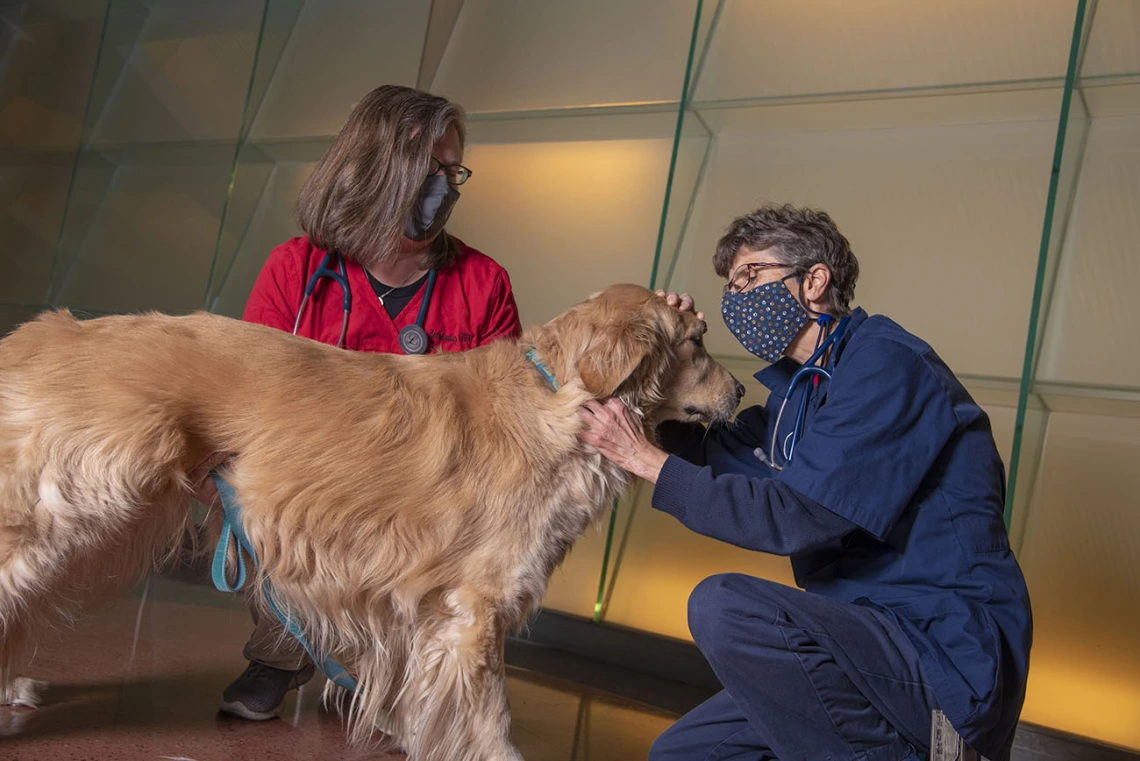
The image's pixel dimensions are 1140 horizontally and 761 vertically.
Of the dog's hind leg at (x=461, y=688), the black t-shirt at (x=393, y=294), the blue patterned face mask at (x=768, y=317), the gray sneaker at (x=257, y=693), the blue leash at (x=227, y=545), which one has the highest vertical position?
the blue patterned face mask at (x=768, y=317)

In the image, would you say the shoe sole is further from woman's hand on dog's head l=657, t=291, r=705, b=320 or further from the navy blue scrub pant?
woman's hand on dog's head l=657, t=291, r=705, b=320

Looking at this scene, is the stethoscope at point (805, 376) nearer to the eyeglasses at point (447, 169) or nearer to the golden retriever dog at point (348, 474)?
the golden retriever dog at point (348, 474)

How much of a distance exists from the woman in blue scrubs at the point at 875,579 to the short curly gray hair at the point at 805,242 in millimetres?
219

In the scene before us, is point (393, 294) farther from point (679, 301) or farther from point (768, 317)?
point (768, 317)

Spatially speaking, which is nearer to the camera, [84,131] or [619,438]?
[619,438]

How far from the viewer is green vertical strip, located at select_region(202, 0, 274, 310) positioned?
5.29m

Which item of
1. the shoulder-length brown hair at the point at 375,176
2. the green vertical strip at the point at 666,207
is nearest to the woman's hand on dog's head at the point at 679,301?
the shoulder-length brown hair at the point at 375,176

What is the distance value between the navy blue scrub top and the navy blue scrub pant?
0.08m

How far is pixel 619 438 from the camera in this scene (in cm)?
220

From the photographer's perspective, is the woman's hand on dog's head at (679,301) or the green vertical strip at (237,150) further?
the green vertical strip at (237,150)

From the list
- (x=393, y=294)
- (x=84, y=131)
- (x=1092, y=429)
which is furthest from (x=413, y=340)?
(x=84, y=131)

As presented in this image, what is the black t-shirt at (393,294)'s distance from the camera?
288cm

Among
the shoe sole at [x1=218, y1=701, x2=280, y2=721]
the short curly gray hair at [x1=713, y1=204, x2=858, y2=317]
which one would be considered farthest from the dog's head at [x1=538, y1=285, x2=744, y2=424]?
the shoe sole at [x1=218, y1=701, x2=280, y2=721]

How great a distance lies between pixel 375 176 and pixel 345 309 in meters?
0.40
